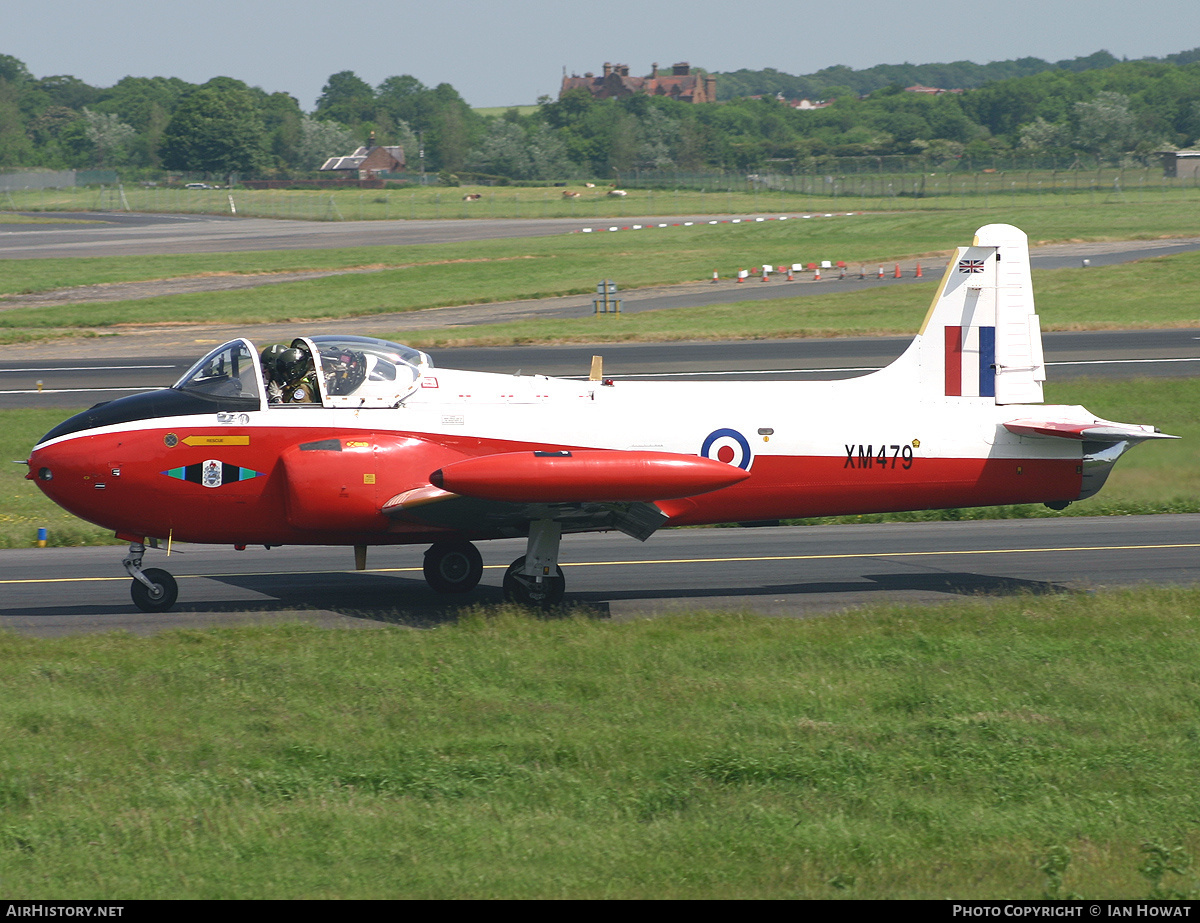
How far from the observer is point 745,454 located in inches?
575

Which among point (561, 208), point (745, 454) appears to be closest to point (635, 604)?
point (745, 454)

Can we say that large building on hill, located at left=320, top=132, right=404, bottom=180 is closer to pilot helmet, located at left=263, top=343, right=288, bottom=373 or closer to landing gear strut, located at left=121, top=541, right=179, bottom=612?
pilot helmet, located at left=263, top=343, right=288, bottom=373

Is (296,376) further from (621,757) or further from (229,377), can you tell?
(621,757)

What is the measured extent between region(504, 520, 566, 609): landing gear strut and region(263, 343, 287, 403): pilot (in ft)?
10.9

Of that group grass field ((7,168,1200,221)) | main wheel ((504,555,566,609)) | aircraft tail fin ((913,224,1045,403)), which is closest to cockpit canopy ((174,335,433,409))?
main wheel ((504,555,566,609))

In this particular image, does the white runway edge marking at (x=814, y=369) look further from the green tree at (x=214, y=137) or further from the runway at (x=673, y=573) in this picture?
the green tree at (x=214, y=137)

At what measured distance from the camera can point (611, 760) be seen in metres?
8.87

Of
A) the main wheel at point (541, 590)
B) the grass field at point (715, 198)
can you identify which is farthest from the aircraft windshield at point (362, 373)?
the grass field at point (715, 198)

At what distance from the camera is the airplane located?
13648 millimetres

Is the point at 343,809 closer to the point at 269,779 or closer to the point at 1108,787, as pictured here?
the point at 269,779

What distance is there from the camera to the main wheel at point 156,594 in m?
14.2

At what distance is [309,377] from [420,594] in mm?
3094

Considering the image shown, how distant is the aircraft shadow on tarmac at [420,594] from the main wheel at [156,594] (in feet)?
0.63

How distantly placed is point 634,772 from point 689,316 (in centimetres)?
3841
